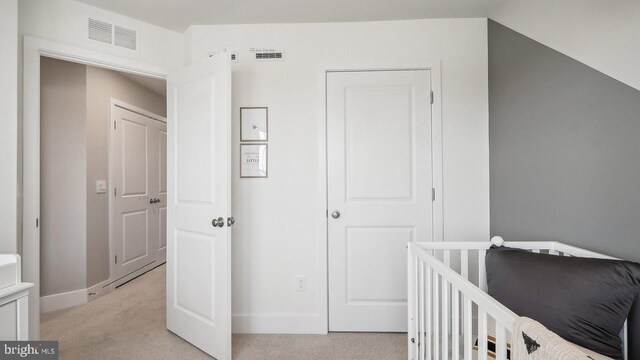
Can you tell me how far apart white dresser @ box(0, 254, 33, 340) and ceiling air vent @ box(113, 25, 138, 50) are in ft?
5.17

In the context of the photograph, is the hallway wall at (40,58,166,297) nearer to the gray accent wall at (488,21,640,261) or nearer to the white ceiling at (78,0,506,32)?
the white ceiling at (78,0,506,32)

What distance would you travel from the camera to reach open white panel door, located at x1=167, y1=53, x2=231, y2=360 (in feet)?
5.65

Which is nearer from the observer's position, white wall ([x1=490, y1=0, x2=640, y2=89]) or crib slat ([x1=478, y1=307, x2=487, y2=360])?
crib slat ([x1=478, y1=307, x2=487, y2=360])

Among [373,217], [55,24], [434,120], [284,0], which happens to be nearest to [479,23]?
[434,120]

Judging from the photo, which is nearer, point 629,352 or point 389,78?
point 629,352

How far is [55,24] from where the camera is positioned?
174 cm

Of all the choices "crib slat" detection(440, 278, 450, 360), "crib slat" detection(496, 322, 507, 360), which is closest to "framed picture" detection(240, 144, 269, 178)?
"crib slat" detection(440, 278, 450, 360)

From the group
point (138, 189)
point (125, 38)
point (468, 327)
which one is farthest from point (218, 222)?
point (138, 189)

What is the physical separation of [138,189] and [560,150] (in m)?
3.92

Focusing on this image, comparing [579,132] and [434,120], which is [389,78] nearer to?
[434,120]

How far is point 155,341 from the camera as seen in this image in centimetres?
191

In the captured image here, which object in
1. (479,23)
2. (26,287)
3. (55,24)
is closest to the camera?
(26,287)

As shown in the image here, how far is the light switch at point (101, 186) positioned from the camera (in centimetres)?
269

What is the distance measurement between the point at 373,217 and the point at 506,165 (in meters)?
0.96
